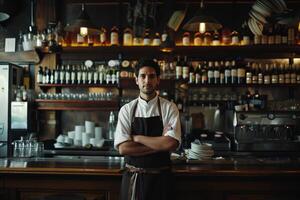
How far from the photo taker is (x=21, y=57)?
16.5 feet

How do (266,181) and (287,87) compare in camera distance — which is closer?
(266,181)

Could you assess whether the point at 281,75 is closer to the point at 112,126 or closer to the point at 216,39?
the point at 216,39

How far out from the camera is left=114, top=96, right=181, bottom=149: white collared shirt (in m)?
2.31

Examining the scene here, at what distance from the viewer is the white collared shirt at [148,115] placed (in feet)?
7.57

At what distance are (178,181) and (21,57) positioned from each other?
11.2 ft

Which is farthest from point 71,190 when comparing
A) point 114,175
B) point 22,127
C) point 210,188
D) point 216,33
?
point 216,33

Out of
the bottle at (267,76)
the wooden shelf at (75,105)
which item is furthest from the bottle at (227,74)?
the wooden shelf at (75,105)

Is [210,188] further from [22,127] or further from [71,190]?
[22,127]

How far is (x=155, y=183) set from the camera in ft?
7.53

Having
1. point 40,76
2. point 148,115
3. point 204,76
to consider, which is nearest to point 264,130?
point 204,76

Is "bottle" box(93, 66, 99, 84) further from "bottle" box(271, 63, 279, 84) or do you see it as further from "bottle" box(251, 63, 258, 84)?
"bottle" box(271, 63, 279, 84)

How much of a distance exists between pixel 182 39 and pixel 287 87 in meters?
1.75

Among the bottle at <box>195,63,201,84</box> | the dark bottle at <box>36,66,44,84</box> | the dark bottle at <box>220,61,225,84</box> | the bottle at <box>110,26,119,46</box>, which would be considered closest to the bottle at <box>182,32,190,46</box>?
the bottle at <box>195,63,201,84</box>

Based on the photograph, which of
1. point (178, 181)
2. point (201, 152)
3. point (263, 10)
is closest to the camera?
point (178, 181)
